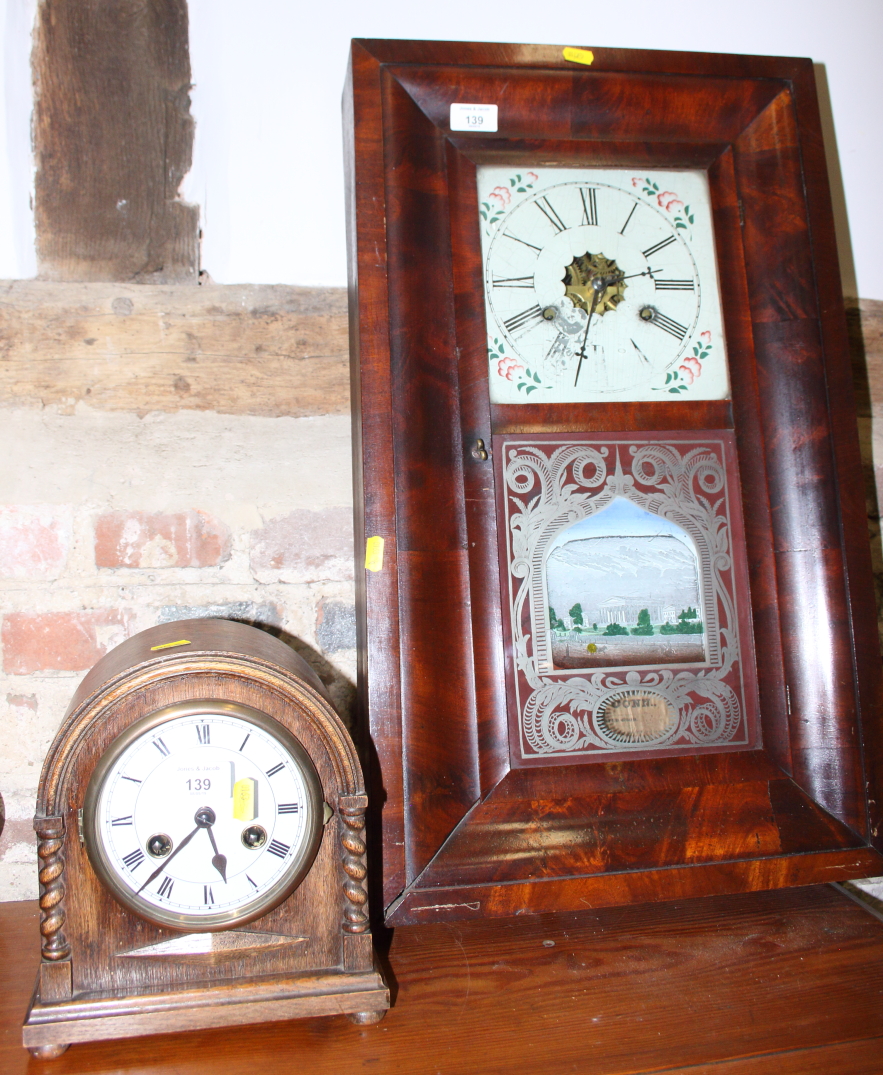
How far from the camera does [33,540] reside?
3.80 ft

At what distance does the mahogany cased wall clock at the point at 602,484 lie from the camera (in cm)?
99

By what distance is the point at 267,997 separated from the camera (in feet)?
2.61

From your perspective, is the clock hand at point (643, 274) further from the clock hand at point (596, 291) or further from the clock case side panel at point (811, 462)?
the clock case side panel at point (811, 462)

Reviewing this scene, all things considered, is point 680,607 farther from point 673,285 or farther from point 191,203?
point 191,203

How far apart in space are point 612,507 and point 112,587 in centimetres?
73

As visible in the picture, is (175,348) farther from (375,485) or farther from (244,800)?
(244,800)

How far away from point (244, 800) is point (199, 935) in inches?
5.7

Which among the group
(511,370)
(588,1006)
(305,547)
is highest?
(511,370)

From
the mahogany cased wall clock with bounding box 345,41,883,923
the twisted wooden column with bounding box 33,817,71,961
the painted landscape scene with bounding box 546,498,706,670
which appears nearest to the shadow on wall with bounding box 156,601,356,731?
the mahogany cased wall clock with bounding box 345,41,883,923

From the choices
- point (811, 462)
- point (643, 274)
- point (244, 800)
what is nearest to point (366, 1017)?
point (244, 800)

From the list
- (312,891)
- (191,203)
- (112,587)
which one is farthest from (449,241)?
(312,891)

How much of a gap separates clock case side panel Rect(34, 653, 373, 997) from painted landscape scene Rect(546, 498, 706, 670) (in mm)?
355

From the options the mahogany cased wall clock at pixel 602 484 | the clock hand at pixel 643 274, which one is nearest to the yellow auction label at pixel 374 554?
the mahogany cased wall clock at pixel 602 484

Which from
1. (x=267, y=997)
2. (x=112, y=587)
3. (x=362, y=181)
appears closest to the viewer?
(x=267, y=997)
